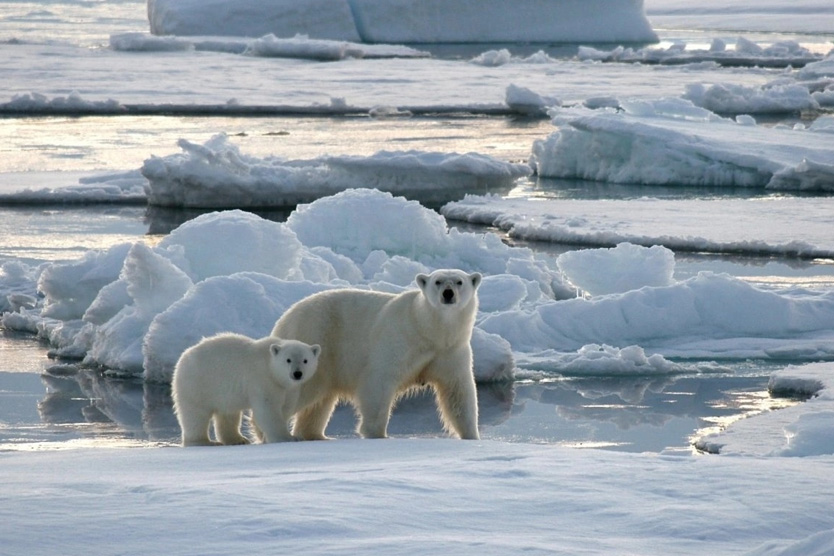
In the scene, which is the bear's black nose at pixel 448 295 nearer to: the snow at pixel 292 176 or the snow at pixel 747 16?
the snow at pixel 292 176

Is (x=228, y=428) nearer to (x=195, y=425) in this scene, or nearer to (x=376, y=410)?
(x=195, y=425)

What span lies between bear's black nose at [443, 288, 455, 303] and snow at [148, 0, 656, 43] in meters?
28.2

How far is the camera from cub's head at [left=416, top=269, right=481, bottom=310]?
3.94 m

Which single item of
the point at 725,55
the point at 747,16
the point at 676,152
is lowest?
the point at 676,152

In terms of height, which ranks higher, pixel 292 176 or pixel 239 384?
pixel 292 176

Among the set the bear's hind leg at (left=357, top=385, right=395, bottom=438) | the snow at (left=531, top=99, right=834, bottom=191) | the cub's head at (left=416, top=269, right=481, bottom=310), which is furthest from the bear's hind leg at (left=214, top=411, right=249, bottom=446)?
the snow at (left=531, top=99, right=834, bottom=191)

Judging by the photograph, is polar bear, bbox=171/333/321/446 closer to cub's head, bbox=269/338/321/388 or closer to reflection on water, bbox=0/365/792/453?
cub's head, bbox=269/338/321/388

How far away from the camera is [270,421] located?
406 cm

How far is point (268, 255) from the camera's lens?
6719mm

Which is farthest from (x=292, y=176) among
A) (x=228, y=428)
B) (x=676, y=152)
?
(x=228, y=428)

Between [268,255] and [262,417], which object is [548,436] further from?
[268,255]

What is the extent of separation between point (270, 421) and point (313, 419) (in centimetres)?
39

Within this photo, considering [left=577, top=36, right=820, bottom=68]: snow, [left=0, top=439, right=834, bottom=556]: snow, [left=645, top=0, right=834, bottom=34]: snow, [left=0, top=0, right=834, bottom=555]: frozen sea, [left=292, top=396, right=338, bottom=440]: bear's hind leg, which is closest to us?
[left=0, top=439, right=834, bottom=556]: snow

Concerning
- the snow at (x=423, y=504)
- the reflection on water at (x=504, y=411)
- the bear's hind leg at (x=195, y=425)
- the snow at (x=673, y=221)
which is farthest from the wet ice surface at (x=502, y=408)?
the snow at (x=673, y=221)
